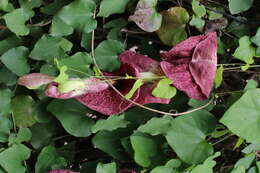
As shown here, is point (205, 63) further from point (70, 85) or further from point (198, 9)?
point (70, 85)

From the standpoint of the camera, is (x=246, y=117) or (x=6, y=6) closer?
(x=246, y=117)

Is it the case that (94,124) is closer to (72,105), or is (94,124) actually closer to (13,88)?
(72,105)

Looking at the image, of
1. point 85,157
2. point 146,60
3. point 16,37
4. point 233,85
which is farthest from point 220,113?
point 16,37

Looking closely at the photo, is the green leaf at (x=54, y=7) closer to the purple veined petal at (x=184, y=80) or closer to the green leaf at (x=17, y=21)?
the green leaf at (x=17, y=21)

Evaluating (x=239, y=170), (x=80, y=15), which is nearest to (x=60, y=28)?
(x=80, y=15)

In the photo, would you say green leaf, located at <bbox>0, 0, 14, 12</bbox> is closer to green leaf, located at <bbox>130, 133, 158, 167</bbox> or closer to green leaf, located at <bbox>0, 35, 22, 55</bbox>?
green leaf, located at <bbox>0, 35, 22, 55</bbox>

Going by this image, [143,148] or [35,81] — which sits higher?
[35,81]
